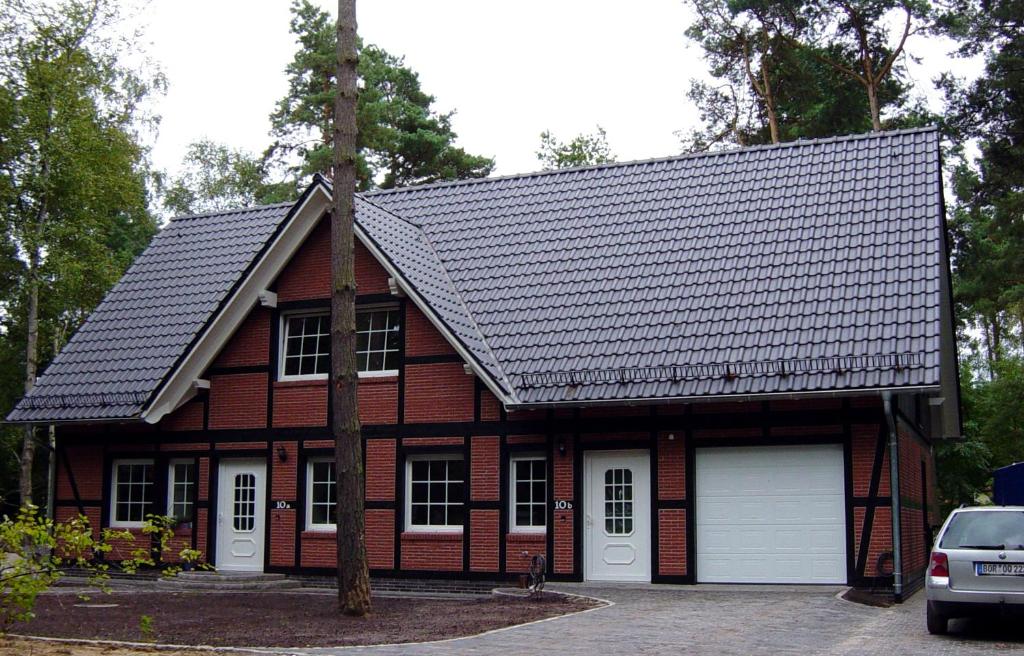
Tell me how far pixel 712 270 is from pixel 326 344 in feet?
21.9

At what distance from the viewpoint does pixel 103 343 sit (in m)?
22.7

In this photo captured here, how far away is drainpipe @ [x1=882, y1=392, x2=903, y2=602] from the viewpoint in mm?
15648

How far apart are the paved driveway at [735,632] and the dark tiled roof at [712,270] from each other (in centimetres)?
304

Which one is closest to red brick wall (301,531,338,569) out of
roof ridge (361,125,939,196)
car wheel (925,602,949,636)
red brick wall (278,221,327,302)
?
red brick wall (278,221,327,302)

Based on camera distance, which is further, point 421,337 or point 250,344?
point 250,344

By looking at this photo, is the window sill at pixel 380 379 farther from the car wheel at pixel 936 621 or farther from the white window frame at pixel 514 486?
the car wheel at pixel 936 621

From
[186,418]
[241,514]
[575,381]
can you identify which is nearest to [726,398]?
[575,381]

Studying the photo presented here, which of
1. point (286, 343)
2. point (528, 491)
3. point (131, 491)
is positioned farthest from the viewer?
point (131, 491)

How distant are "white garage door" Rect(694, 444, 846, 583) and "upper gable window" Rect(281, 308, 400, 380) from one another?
5.59m

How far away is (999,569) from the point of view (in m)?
11.6

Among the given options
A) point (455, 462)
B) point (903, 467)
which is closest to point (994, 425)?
point (903, 467)

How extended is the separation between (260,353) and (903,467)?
1083 cm

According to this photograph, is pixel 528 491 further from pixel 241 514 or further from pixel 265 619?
pixel 265 619

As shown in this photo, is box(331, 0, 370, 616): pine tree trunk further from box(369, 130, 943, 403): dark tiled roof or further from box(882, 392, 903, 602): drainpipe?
box(882, 392, 903, 602): drainpipe
